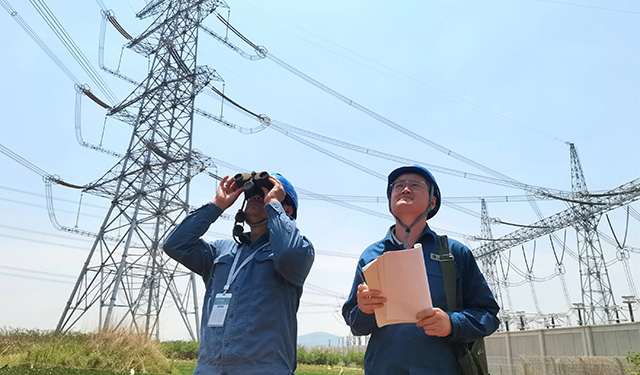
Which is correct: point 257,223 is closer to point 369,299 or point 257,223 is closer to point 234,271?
point 234,271

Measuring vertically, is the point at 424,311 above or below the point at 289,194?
below

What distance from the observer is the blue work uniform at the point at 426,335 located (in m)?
1.88

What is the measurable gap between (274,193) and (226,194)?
0.41 metres

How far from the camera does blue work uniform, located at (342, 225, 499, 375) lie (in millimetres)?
1884

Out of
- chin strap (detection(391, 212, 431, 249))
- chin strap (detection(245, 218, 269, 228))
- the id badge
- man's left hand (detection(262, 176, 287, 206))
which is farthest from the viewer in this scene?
chin strap (detection(245, 218, 269, 228))

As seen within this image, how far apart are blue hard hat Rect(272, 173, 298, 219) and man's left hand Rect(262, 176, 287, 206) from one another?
0.16 meters

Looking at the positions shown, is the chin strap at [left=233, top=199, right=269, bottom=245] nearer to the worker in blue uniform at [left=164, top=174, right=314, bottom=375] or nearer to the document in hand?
the worker in blue uniform at [left=164, top=174, right=314, bottom=375]

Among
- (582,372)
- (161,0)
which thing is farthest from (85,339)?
(161,0)

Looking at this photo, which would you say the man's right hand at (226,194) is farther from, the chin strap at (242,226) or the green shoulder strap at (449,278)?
the green shoulder strap at (449,278)

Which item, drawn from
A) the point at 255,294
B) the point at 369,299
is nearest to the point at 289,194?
the point at 255,294

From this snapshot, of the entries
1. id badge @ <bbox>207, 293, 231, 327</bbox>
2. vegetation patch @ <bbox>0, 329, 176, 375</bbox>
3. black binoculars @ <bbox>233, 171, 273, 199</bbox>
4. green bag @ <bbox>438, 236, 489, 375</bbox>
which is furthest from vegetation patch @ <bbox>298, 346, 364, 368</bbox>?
green bag @ <bbox>438, 236, 489, 375</bbox>

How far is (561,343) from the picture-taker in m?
15.3

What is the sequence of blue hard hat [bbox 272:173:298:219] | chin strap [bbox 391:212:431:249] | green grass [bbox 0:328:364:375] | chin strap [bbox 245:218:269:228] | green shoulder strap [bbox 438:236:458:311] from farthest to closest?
green grass [bbox 0:328:364:375]
blue hard hat [bbox 272:173:298:219]
chin strap [bbox 245:218:269:228]
chin strap [bbox 391:212:431:249]
green shoulder strap [bbox 438:236:458:311]

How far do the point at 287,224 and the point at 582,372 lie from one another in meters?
11.0
